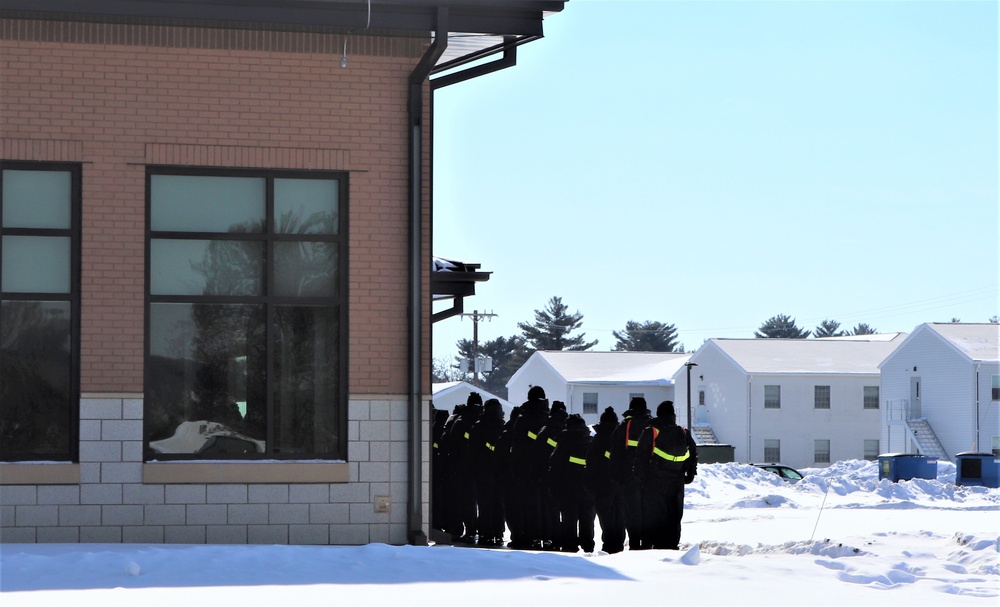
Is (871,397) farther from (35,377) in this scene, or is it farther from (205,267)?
(35,377)

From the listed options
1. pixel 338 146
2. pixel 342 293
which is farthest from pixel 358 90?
pixel 342 293

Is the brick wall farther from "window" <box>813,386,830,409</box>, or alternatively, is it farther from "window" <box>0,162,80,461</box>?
"window" <box>813,386,830,409</box>

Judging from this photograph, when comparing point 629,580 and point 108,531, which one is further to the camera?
point 108,531

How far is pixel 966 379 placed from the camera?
2025 inches

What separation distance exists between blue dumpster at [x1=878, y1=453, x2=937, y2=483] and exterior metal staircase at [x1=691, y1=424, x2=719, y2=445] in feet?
96.9

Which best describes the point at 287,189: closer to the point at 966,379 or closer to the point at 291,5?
the point at 291,5

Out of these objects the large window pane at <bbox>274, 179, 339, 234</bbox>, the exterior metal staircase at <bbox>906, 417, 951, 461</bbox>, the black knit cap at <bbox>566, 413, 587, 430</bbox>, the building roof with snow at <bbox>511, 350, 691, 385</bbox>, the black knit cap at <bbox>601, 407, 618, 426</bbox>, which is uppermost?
the large window pane at <bbox>274, 179, 339, 234</bbox>

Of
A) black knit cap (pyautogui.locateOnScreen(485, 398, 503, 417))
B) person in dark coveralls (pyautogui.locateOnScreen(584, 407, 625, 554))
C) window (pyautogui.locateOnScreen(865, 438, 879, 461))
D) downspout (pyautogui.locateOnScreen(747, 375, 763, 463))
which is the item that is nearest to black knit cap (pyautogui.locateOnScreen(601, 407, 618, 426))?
person in dark coveralls (pyautogui.locateOnScreen(584, 407, 625, 554))

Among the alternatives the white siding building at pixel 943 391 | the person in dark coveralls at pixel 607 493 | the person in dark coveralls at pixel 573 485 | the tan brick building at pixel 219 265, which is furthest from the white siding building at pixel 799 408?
the tan brick building at pixel 219 265

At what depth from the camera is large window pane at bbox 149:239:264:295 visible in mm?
11750

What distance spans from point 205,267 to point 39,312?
1.53 m

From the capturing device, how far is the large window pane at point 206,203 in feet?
38.6

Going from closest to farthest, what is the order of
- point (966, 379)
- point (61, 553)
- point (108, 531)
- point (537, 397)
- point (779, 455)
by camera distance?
point (61, 553) → point (108, 531) → point (537, 397) → point (966, 379) → point (779, 455)

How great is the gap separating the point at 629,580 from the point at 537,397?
6.43 metres
